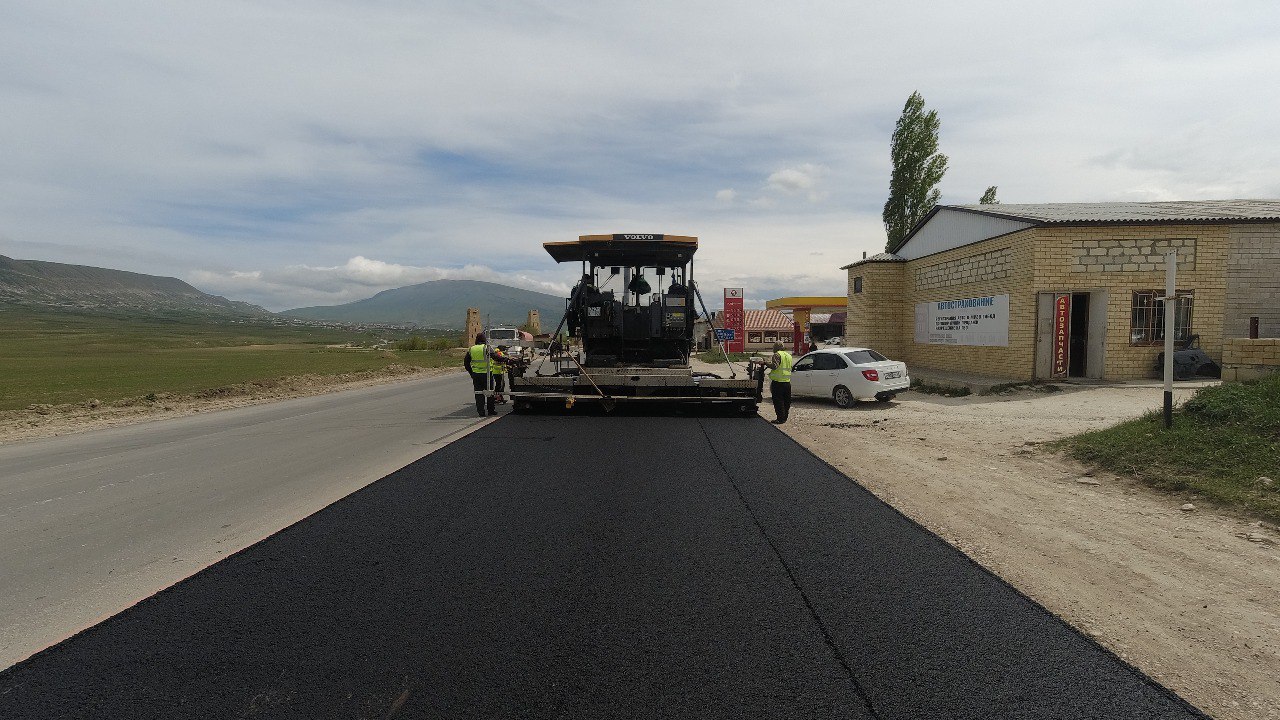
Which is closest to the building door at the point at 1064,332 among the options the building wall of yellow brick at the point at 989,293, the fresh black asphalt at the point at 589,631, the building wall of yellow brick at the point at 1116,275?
the building wall of yellow brick at the point at 1116,275

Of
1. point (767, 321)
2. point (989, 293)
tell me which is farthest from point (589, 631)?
point (767, 321)

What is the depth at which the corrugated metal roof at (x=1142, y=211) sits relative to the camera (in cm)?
1549

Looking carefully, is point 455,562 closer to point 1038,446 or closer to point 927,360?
point 1038,446

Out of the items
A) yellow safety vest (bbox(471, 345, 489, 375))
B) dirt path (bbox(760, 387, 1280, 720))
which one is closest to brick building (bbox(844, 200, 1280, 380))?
dirt path (bbox(760, 387, 1280, 720))

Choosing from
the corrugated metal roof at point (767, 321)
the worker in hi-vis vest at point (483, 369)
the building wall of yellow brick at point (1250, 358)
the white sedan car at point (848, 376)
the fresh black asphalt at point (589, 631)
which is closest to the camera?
the fresh black asphalt at point (589, 631)

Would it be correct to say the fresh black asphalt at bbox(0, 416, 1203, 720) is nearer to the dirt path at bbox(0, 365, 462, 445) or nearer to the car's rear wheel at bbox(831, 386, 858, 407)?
the car's rear wheel at bbox(831, 386, 858, 407)

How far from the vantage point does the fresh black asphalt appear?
106 inches

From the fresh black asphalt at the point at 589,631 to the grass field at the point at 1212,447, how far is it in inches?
131

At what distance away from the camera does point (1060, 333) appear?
15.8 meters

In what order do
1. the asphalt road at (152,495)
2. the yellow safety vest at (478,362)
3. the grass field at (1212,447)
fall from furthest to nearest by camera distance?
the yellow safety vest at (478,362) < the grass field at (1212,447) < the asphalt road at (152,495)

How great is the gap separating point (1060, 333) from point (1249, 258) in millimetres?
4807

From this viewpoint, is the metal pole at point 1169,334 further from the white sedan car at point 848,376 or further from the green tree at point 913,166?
the green tree at point 913,166

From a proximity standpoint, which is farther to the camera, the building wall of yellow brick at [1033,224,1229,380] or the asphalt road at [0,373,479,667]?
the building wall of yellow brick at [1033,224,1229,380]

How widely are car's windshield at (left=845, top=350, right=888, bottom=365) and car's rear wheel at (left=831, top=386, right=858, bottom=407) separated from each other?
27.1 inches
